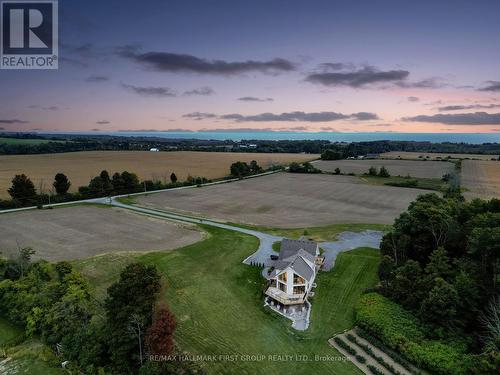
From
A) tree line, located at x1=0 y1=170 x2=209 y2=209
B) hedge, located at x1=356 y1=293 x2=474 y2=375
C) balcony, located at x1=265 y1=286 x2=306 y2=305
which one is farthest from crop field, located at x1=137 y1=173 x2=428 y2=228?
hedge, located at x1=356 y1=293 x2=474 y2=375

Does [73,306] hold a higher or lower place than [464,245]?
lower

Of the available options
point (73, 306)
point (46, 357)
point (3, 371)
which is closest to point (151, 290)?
point (73, 306)

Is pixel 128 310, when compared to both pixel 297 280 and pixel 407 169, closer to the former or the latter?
pixel 297 280

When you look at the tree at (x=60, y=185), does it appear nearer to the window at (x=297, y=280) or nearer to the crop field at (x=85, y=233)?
the crop field at (x=85, y=233)

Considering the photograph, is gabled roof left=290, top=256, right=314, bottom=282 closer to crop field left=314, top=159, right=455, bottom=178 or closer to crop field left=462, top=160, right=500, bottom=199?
crop field left=462, top=160, right=500, bottom=199

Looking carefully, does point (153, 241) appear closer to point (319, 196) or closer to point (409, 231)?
point (409, 231)
